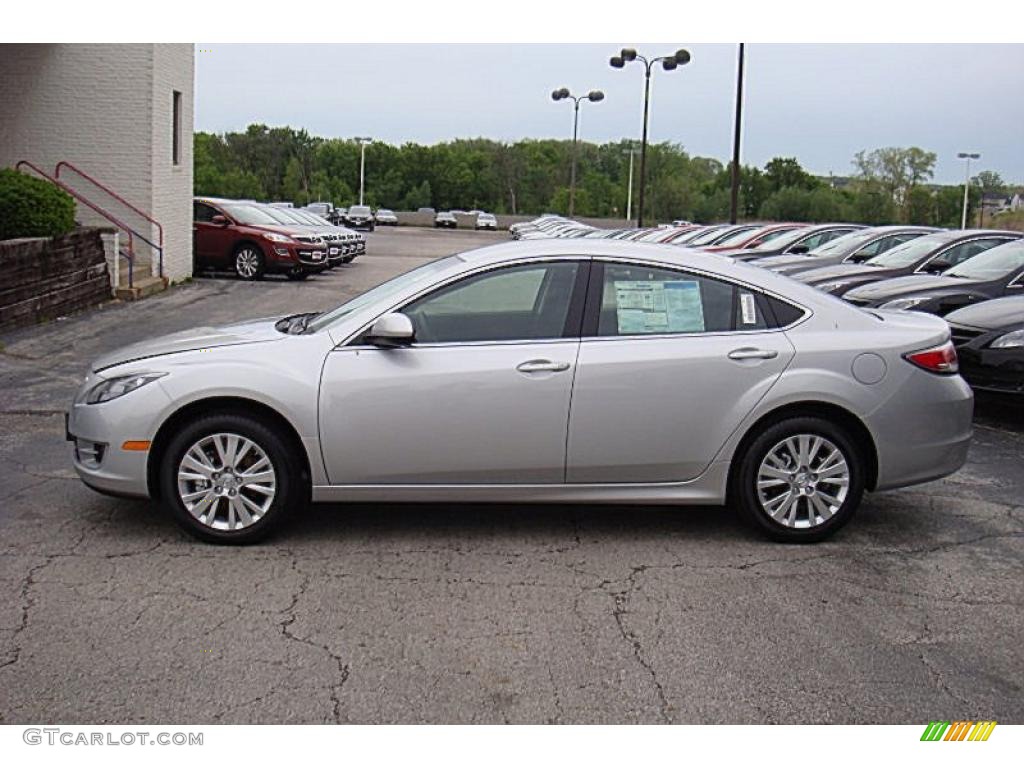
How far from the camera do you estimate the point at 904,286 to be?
1227 centimetres

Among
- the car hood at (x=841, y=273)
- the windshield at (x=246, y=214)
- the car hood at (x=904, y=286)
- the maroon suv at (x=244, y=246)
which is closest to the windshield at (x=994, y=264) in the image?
the car hood at (x=904, y=286)

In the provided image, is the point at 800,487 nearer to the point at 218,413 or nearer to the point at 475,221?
the point at 218,413

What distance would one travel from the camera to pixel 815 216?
225 ft

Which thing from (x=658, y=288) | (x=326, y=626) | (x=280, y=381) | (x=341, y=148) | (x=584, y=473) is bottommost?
(x=326, y=626)

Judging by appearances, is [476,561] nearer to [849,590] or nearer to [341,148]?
[849,590]

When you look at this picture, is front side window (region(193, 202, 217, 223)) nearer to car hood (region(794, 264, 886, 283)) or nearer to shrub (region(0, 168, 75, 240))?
shrub (region(0, 168, 75, 240))

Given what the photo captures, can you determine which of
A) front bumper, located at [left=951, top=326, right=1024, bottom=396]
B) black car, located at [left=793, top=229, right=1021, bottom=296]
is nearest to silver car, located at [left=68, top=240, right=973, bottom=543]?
front bumper, located at [left=951, top=326, right=1024, bottom=396]

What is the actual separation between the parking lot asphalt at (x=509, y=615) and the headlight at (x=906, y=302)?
14.6 ft

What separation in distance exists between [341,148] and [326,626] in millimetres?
123240

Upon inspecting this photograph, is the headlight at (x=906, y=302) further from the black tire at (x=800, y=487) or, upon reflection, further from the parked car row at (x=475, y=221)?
the parked car row at (x=475, y=221)

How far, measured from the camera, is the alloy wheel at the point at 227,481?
5.95 meters

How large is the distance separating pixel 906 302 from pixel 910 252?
3672 millimetres

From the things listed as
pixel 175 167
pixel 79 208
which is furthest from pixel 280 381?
pixel 175 167
